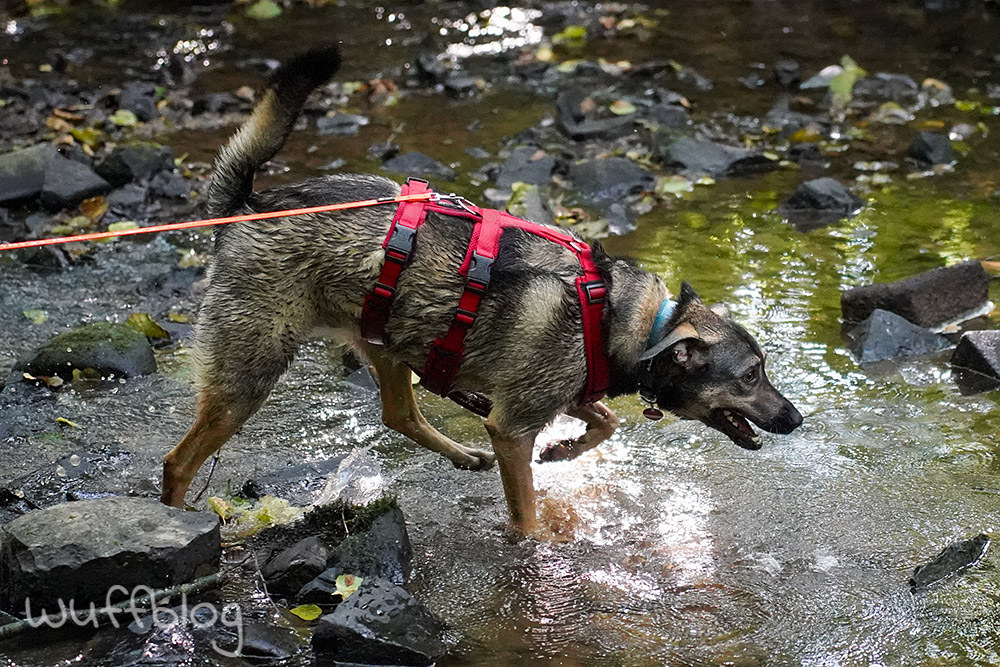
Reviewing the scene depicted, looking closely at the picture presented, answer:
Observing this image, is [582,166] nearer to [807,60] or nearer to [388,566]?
[807,60]

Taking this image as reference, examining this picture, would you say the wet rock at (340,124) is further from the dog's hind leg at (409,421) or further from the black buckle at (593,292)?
the black buckle at (593,292)

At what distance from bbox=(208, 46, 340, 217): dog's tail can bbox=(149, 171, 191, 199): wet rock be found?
441cm

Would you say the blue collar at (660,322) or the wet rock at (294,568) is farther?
the blue collar at (660,322)

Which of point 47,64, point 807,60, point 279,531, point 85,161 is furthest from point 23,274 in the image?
point 807,60

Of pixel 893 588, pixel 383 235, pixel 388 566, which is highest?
pixel 383 235

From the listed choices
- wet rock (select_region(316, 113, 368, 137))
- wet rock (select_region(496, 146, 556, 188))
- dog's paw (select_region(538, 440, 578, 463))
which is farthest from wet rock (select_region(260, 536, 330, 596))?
wet rock (select_region(316, 113, 368, 137))

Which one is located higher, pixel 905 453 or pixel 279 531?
pixel 279 531

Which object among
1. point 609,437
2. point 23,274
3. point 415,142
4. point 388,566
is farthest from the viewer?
point 415,142

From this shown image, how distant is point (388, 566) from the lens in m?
4.76

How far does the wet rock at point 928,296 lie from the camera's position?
724 centimetres

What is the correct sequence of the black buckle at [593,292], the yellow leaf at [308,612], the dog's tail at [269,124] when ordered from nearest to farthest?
the yellow leaf at [308,612] → the dog's tail at [269,124] → the black buckle at [593,292]

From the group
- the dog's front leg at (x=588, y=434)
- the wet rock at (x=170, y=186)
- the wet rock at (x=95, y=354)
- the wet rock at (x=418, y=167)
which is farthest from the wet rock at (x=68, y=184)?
the dog's front leg at (x=588, y=434)

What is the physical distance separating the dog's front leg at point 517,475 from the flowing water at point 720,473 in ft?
0.42

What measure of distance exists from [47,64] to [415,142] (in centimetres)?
535
